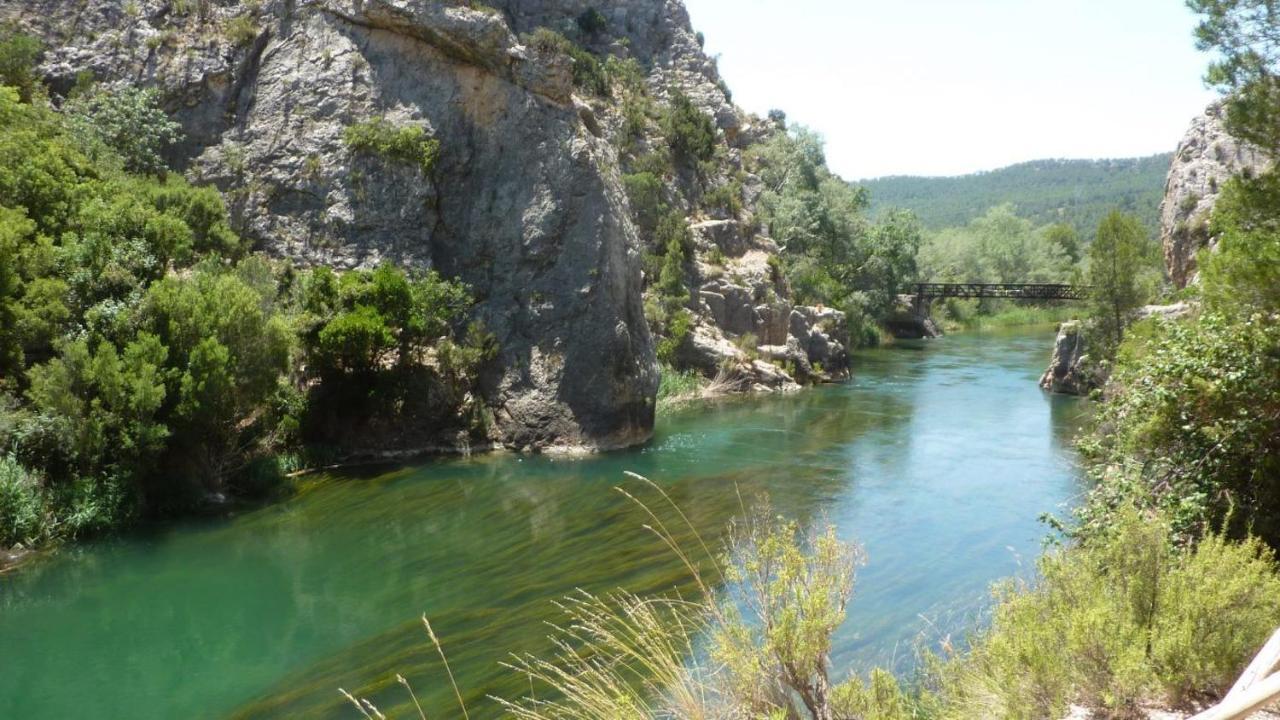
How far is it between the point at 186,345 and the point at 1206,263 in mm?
17919

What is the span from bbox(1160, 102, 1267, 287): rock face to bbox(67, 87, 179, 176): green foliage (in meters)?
30.3

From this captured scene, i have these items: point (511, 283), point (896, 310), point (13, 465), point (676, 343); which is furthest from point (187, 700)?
point (896, 310)

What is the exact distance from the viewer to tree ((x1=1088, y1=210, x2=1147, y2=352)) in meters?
33.5

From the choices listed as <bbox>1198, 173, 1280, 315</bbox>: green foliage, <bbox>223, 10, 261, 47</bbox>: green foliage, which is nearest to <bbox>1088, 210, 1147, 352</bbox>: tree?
<bbox>1198, 173, 1280, 315</bbox>: green foliage

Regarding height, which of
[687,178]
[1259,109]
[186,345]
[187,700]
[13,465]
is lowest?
[187,700]

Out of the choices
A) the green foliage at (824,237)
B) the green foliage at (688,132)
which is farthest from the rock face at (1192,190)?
the green foliage at (688,132)

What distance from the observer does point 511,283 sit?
90.3 ft

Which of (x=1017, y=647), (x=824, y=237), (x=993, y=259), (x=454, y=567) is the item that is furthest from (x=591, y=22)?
(x=1017, y=647)

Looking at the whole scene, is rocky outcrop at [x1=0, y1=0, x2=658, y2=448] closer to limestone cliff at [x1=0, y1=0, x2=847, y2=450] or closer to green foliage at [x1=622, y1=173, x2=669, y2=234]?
limestone cliff at [x1=0, y1=0, x2=847, y2=450]

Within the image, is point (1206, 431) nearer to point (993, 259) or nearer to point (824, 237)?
point (824, 237)

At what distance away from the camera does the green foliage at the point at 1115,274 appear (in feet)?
110

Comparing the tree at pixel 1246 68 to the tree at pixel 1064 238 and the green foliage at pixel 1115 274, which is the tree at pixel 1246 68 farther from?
the tree at pixel 1064 238

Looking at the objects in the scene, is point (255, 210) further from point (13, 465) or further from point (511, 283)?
point (13, 465)

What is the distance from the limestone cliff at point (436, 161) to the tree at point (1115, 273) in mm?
17824
